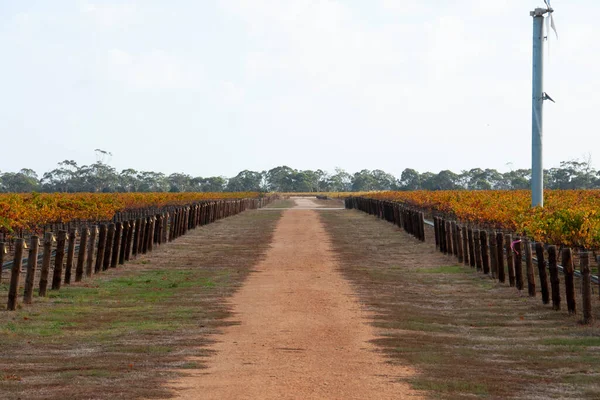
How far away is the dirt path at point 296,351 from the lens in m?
9.25

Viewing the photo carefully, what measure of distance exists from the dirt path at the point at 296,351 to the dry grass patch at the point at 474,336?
469 millimetres

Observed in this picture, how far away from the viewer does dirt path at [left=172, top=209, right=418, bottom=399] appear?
9.25 meters

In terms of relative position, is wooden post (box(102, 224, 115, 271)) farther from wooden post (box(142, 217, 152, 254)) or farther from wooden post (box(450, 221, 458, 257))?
wooden post (box(450, 221, 458, 257))

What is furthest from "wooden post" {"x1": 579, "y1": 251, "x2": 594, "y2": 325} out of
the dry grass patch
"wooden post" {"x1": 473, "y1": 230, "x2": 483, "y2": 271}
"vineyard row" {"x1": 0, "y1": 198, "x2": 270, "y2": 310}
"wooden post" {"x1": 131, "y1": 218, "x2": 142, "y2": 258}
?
"wooden post" {"x1": 131, "y1": 218, "x2": 142, "y2": 258}

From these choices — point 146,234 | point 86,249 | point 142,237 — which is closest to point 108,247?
point 142,237

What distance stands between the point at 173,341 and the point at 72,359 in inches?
69.7

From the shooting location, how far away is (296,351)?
456 inches

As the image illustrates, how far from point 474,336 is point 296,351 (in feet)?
11.4

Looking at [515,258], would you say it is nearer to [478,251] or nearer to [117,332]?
[478,251]

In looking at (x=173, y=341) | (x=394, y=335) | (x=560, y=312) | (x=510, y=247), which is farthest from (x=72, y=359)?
(x=510, y=247)

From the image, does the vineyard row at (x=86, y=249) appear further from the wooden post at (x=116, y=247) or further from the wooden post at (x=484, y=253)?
the wooden post at (x=484, y=253)

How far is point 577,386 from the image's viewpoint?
993cm

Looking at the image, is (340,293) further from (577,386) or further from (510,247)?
(577,386)

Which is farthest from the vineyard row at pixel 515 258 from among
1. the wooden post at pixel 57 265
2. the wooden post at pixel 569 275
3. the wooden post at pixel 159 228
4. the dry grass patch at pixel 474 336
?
the wooden post at pixel 159 228
